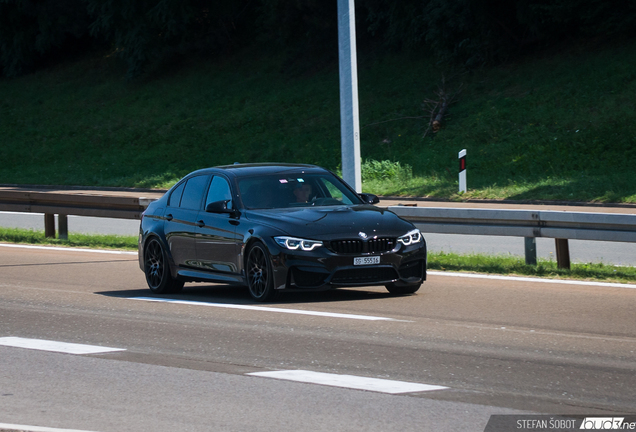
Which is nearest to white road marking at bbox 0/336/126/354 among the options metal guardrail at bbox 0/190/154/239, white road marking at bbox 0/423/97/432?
white road marking at bbox 0/423/97/432

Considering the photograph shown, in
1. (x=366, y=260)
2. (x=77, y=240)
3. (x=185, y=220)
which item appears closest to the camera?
(x=366, y=260)

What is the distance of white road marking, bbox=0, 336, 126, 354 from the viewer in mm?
7747

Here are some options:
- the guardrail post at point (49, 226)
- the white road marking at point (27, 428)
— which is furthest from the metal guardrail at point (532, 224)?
the white road marking at point (27, 428)

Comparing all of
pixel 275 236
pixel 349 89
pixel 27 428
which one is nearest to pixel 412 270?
pixel 275 236

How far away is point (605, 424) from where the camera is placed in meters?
5.13

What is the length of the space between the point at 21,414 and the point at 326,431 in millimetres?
1817

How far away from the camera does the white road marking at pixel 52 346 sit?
775 centimetres

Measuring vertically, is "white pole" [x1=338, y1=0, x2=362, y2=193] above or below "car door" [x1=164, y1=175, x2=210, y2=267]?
above

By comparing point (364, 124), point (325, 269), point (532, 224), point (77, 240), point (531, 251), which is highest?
point (364, 124)

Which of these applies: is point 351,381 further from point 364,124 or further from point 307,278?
point 364,124

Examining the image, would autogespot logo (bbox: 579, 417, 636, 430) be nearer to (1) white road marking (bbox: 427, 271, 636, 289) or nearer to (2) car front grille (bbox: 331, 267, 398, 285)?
(2) car front grille (bbox: 331, 267, 398, 285)

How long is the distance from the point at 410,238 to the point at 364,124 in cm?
2459

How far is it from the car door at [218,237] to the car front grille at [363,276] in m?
1.22

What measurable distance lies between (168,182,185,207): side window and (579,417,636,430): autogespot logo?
24.0 ft
